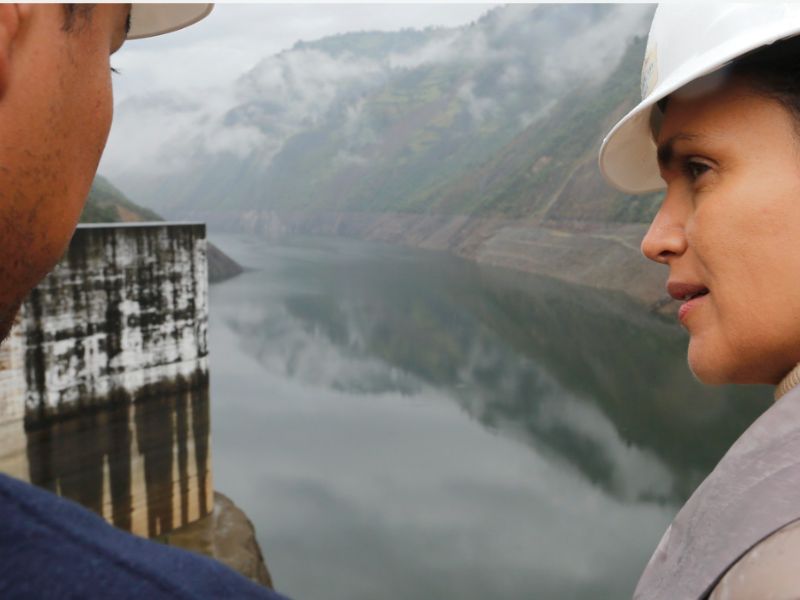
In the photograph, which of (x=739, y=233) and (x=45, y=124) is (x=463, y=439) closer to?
(x=739, y=233)

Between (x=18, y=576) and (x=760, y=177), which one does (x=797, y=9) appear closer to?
(x=760, y=177)

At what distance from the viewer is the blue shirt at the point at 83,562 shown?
1.73 feet

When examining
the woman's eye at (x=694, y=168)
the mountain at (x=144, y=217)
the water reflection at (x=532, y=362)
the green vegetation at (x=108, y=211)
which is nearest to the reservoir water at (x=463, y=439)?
the water reflection at (x=532, y=362)

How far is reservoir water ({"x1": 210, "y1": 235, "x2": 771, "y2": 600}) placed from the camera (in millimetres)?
11703

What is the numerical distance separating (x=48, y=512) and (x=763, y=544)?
2.15ft

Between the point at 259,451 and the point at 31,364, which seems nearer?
the point at 31,364

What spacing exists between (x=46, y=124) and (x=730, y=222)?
0.84 metres

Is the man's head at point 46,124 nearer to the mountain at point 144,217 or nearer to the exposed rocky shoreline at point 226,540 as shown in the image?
the exposed rocky shoreline at point 226,540

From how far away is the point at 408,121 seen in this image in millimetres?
90688

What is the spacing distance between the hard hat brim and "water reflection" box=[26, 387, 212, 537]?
327 inches

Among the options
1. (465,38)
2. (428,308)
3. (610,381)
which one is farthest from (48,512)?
(465,38)

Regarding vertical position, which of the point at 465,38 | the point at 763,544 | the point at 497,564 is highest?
the point at 465,38

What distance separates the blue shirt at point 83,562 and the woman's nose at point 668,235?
0.75 meters

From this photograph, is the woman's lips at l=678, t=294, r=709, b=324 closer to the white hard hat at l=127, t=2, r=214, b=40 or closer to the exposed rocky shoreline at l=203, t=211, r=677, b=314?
the white hard hat at l=127, t=2, r=214, b=40
